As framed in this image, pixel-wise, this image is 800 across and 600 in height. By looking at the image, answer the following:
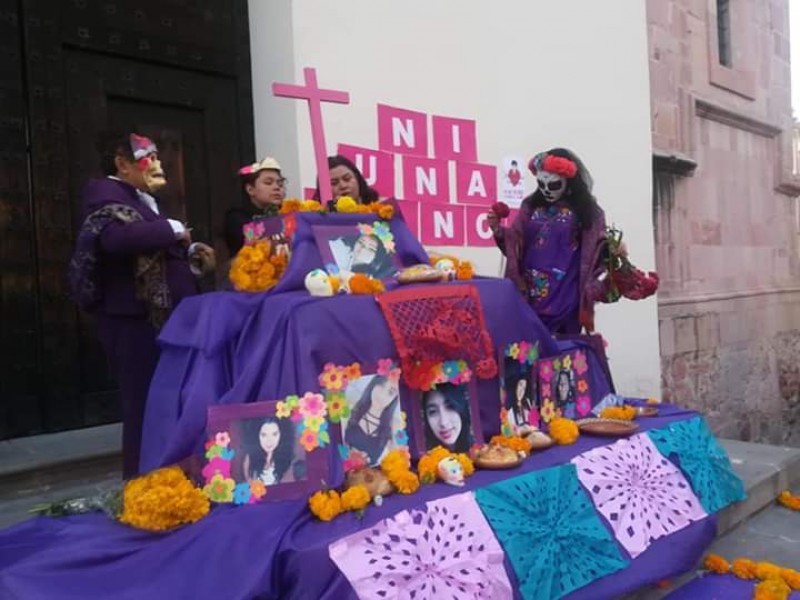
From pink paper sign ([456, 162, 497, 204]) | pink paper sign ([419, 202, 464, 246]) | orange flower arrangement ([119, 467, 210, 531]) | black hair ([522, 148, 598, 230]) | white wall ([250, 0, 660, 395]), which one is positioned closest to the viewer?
orange flower arrangement ([119, 467, 210, 531])

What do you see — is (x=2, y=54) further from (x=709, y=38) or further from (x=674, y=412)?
(x=709, y=38)

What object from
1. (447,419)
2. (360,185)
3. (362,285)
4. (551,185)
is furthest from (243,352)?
(551,185)

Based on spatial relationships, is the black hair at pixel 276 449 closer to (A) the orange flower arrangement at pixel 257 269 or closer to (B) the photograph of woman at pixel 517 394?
(A) the orange flower arrangement at pixel 257 269

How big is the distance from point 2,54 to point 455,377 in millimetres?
3122

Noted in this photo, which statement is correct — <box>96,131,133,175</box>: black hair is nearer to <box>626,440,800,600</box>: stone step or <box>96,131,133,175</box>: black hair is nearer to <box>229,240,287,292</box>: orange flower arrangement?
<box>229,240,287,292</box>: orange flower arrangement

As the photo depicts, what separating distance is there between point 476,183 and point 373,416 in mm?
3497

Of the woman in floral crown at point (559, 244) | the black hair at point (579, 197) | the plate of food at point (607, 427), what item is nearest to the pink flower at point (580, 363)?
the woman in floral crown at point (559, 244)

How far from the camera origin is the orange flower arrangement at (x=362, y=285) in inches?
102

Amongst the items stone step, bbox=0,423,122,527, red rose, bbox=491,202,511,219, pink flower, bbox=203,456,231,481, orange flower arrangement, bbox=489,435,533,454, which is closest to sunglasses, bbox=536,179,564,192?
red rose, bbox=491,202,511,219

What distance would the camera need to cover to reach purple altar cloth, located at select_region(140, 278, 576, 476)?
2361mm

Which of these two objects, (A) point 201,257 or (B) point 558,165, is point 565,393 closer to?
(B) point 558,165

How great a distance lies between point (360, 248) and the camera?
286 cm

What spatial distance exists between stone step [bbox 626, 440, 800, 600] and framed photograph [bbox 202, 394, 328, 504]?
1266 millimetres

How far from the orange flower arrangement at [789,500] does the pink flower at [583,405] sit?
4.13ft
